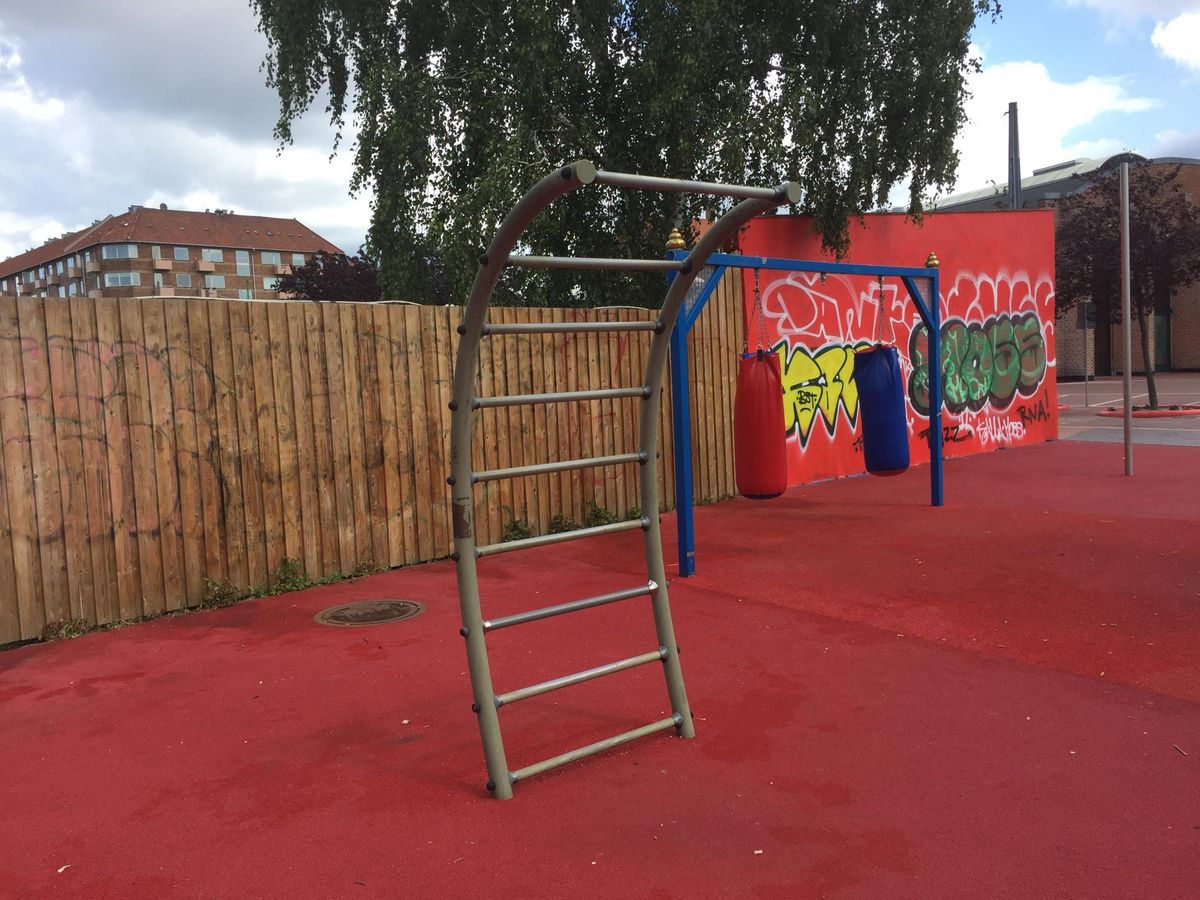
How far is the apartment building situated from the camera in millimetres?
95688

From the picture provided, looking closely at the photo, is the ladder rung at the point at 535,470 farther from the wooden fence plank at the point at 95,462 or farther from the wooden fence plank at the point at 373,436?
the wooden fence plank at the point at 373,436

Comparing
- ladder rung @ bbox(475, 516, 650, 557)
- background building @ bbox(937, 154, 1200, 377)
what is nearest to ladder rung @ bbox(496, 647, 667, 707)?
ladder rung @ bbox(475, 516, 650, 557)

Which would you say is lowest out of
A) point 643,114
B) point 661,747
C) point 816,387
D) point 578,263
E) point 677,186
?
point 661,747

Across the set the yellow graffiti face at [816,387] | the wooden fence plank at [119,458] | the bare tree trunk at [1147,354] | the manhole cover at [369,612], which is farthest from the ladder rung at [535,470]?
the bare tree trunk at [1147,354]

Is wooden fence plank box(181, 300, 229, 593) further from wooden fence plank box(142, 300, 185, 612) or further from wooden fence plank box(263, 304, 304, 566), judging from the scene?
wooden fence plank box(263, 304, 304, 566)

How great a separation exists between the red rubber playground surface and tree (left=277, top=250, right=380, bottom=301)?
29.4 meters

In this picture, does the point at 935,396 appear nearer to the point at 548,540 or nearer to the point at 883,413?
the point at 883,413

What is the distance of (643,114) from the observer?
1259cm

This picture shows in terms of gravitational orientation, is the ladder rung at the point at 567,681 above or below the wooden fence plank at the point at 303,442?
below

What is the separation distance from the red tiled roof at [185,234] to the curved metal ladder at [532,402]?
97.4 metres

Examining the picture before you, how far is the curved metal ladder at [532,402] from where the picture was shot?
3.00m

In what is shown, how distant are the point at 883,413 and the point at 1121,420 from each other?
46.0ft

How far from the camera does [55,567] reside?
5.51m

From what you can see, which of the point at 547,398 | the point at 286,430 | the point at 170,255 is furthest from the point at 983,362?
the point at 170,255
